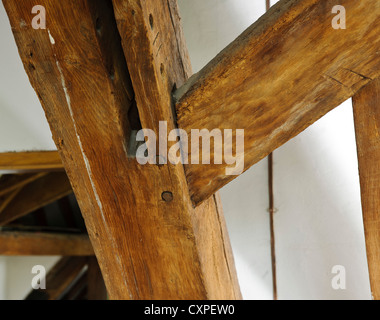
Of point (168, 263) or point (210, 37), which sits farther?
point (210, 37)

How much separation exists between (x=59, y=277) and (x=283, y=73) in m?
3.89

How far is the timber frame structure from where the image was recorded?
778 millimetres

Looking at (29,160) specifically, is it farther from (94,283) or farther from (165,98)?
(94,283)

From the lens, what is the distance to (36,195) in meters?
3.43

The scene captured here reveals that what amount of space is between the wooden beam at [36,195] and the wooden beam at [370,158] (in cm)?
263

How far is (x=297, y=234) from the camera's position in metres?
1.75

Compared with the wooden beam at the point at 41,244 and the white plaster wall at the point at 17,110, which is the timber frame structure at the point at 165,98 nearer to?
the white plaster wall at the point at 17,110

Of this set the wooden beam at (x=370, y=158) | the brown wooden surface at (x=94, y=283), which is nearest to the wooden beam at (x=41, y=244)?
the brown wooden surface at (x=94, y=283)

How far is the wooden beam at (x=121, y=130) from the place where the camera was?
76cm

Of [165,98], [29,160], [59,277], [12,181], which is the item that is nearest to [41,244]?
[12,181]

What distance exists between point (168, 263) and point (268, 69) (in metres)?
0.46

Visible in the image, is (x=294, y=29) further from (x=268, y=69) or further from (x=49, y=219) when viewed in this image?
(x=49, y=219)

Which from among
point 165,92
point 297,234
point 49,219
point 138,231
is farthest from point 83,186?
point 49,219

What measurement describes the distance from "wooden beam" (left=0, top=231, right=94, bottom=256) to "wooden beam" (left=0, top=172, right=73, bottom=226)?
0.62ft
